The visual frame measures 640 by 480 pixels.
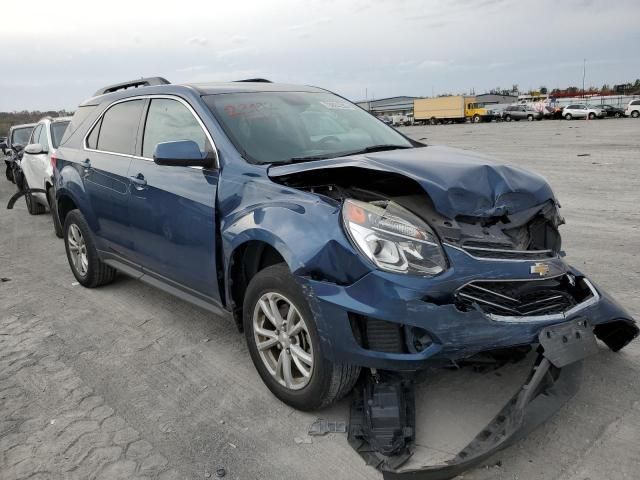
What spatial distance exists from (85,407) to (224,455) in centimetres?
105

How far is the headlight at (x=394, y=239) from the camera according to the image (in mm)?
2645

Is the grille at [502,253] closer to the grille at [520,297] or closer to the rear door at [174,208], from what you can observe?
the grille at [520,297]

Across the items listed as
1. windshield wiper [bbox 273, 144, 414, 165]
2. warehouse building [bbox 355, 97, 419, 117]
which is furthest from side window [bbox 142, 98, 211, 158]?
warehouse building [bbox 355, 97, 419, 117]

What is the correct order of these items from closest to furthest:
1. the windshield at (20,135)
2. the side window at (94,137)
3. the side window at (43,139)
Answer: the side window at (94,137)
the side window at (43,139)
the windshield at (20,135)

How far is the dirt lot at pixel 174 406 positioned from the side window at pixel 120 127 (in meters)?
1.43

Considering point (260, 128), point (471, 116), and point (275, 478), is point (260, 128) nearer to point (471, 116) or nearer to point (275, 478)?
point (275, 478)

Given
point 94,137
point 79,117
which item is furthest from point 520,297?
point 79,117

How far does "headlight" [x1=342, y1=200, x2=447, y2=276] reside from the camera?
2645 mm

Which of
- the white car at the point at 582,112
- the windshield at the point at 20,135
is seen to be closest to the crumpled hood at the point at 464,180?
the windshield at the point at 20,135

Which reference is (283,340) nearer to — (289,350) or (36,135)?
(289,350)

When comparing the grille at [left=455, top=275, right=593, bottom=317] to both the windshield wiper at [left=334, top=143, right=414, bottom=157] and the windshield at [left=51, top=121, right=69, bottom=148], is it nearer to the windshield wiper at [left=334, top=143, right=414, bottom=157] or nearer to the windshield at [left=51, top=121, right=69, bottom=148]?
the windshield wiper at [left=334, top=143, right=414, bottom=157]

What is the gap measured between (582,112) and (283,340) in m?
49.6

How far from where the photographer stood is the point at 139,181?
4.24 meters

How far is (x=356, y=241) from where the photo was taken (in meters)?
2.71
